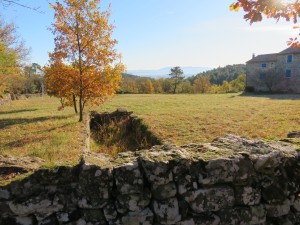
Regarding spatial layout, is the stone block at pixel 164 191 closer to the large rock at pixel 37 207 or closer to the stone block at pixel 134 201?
the stone block at pixel 134 201

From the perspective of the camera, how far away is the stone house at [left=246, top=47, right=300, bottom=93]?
4069 cm

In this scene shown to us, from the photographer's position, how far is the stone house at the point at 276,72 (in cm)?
4069

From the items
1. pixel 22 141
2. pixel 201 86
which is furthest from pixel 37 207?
pixel 201 86

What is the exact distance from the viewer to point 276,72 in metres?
42.2

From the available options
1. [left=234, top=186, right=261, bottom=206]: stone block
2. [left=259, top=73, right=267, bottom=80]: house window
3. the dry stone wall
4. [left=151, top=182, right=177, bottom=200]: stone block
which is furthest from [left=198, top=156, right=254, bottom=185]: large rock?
[left=259, top=73, right=267, bottom=80]: house window

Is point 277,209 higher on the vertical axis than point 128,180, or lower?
lower

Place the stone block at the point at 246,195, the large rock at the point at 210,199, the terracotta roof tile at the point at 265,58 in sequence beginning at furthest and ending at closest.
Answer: the terracotta roof tile at the point at 265,58, the stone block at the point at 246,195, the large rock at the point at 210,199

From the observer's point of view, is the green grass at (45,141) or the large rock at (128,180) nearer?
the large rock at (128,180)

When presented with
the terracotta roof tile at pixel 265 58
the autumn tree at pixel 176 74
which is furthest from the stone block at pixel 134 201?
the autumn tree at pixel 176 74

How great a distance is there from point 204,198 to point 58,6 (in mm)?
12489

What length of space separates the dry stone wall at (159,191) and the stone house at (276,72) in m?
42.5

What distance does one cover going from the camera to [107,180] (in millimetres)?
3373

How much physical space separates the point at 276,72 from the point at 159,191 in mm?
44327

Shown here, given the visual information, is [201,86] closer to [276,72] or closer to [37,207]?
[276,72]
